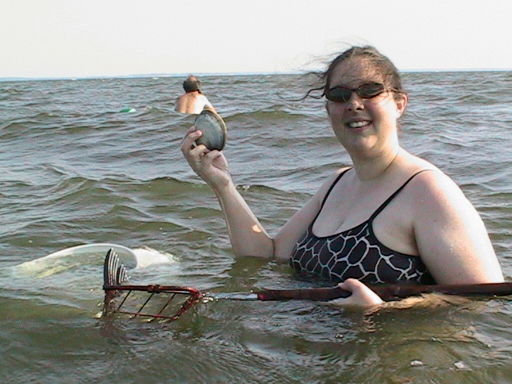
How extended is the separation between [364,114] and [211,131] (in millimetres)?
948

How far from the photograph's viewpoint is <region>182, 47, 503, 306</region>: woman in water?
11.1 ft

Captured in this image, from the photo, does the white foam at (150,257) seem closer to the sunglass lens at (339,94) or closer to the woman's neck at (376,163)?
the woman's neck at (376,163)

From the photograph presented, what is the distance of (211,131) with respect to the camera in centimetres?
418

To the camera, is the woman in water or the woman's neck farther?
the woman's neck

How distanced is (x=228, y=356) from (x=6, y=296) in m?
1.79

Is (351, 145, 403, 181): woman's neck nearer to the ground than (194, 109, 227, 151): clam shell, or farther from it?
nearer to the ground

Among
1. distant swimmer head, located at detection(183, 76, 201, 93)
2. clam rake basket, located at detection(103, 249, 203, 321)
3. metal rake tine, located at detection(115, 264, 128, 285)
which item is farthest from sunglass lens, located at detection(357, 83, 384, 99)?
distant swimmer head, located at detection(183, 76, 201, 93)

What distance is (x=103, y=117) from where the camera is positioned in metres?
20.0

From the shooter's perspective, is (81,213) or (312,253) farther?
(81,213)

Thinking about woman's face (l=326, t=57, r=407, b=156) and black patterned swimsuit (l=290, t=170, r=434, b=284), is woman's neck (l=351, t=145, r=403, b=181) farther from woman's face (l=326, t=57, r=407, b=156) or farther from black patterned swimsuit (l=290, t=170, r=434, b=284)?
black patterned swimsuit (l=290, t=170, r=434, b=284)

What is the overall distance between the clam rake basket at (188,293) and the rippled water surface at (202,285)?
0.11 metres

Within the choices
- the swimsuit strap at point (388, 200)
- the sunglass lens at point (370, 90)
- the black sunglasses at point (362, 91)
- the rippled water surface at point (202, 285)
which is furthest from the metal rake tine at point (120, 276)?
the sunglass lens at point (370, 90)

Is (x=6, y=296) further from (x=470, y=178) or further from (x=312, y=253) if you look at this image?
(x=470, y=178)

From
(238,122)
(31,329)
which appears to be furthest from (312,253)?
(238,122)
